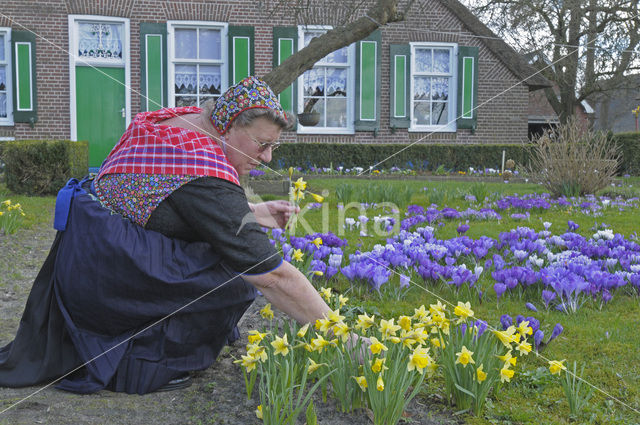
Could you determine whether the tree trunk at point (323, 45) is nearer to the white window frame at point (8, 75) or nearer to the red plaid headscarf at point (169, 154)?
the red plaid headscarf at point (169, 154)

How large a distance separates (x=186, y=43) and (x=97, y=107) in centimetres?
207

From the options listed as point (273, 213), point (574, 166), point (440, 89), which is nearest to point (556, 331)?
point (273, 213)

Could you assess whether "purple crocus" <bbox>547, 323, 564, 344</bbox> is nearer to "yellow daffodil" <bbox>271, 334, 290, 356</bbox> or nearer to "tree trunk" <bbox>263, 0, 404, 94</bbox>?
"yellow daffodil" <bbox>271, 334, 290, 356</bbox>

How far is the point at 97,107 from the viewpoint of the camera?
11.5 metres

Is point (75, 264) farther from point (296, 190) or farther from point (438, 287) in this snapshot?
point (438, 287)

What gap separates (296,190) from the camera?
7.51ft

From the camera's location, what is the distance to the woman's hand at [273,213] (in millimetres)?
2466

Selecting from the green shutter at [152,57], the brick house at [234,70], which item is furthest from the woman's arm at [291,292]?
the green shutter at [152,57]

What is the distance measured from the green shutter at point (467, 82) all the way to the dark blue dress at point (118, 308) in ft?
36.2

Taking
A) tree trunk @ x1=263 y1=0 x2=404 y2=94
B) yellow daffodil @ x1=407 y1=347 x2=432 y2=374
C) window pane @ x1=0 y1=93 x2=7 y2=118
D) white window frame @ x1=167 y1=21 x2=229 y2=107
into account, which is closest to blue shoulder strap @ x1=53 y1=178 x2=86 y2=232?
yellow daffodil @ x1=407 y1=347 x2=432 y2=374

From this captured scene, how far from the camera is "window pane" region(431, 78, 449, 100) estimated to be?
1273 centimetres

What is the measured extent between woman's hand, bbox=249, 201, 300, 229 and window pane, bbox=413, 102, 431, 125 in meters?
10.6

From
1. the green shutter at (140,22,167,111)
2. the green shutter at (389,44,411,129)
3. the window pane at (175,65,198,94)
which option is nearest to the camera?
the green shutter at (140,22,167,111)

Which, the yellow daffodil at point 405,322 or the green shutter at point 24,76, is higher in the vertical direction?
the green shutter at point 24,76
